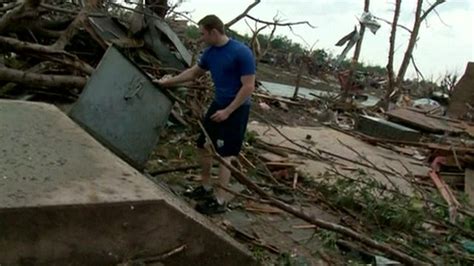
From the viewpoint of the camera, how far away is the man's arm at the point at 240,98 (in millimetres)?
4578

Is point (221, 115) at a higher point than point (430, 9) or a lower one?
lower

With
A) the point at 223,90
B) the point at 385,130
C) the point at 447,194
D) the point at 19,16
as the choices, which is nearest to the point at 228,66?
the point at 223,90

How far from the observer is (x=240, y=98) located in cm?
462

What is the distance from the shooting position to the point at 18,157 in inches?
124

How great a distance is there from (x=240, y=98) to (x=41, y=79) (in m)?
2.44

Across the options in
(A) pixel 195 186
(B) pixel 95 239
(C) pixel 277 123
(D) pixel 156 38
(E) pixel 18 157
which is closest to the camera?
(B) pixel 95 239

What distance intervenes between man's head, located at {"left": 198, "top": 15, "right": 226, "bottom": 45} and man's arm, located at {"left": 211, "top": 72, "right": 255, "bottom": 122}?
405 millimetres

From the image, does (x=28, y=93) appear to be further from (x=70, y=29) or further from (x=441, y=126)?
(x=441, y=126)

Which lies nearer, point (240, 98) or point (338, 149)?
point (240, 98)

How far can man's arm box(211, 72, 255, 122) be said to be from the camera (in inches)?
180

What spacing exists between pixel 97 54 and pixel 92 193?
4.99m

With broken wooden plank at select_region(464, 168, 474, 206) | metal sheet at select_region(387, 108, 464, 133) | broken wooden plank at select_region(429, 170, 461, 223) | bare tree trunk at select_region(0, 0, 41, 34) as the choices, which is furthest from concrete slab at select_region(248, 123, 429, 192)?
bare tree trunk at select_region(0, 0, 41, 34)

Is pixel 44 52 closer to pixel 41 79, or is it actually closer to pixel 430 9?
Answer: pixel 41 79

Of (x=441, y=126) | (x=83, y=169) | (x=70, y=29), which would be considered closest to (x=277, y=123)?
(x=441, y=126)
